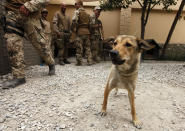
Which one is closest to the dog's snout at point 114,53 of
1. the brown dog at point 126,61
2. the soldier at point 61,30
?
the brown dog at point 126,61

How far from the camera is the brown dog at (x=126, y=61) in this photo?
5.82ft

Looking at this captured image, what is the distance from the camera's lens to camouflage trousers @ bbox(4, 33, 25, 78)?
2.83 metres

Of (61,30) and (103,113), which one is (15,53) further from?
(61,30)

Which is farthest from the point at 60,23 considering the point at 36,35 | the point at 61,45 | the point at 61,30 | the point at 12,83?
the point at 12,83

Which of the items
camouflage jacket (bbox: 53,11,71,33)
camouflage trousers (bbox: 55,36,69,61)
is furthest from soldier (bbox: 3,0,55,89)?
camouflage trousers (bbox: 55,36,69,61)

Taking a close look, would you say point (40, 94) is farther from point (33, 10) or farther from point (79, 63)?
point (79, 63)

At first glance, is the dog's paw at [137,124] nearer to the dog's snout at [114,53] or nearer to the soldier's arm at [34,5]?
the dog's snout at [114,53]

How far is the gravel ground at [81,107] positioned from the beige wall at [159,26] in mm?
5702

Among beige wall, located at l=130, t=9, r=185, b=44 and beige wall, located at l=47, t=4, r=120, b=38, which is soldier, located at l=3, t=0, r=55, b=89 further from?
beige wall, located at l=130, t=9, r=185, b=44

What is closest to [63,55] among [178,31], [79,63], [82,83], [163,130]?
[79,63]

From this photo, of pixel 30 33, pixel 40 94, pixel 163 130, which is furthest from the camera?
pixel 30 33

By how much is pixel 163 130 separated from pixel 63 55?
5.11 metres

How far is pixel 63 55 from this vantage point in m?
6.33

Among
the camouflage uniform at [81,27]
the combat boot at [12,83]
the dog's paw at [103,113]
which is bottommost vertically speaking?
the dog's paw at [103,113]
